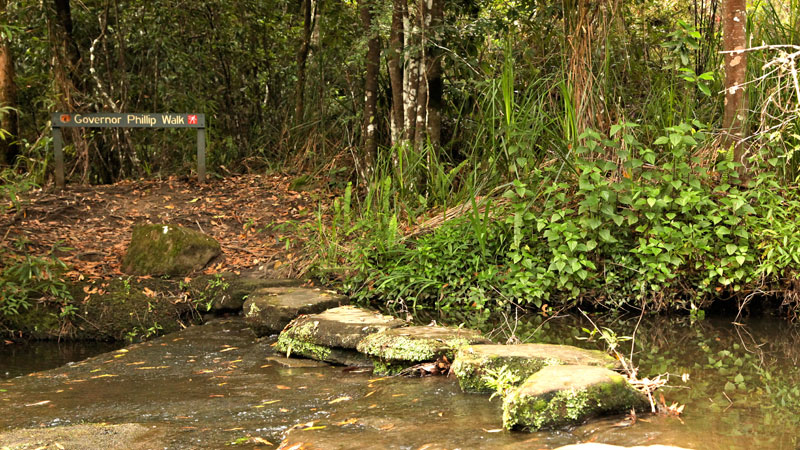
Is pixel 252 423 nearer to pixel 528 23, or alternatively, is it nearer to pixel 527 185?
pixel 527 185

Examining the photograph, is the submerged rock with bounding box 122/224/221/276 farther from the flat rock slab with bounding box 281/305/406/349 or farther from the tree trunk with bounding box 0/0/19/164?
the tree trunk with bounding box 0/0/19/164

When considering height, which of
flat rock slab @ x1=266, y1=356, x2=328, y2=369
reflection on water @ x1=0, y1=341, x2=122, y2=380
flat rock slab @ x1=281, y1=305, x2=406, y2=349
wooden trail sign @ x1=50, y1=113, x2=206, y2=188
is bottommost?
reflection on water @ x1=0, y1=341, x2=122, y2=380

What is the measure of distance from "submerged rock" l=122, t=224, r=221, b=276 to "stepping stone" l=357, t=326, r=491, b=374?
2.53 m

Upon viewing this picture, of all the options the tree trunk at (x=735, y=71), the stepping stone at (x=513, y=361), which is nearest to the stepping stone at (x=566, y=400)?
the stepping stone at (x=513, y=361)

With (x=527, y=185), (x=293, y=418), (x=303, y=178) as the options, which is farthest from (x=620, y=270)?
(x=303, y=178)

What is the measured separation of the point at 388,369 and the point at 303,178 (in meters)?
4.46

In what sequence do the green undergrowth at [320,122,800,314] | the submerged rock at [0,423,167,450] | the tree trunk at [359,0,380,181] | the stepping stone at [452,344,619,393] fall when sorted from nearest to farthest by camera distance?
the submerged rock at [0,423,167,450] → the stepping stone at [452,344,619,393] → the green undergrowth at [320,122,800,314] → the tree trunk at [359,0,380,181]

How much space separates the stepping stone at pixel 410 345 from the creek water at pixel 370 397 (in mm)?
152

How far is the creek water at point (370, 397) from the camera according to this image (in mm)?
2828

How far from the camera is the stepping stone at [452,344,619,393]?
345 cm

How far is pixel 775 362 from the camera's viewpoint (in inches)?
159

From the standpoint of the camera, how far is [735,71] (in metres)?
5.30

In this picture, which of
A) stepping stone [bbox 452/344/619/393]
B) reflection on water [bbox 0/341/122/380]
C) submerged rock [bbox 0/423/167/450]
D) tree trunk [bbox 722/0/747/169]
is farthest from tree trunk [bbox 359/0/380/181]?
submerged rock [bbox 0/423/167/450]

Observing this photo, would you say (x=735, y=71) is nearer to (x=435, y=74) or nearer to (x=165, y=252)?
(x=435, y=74)
